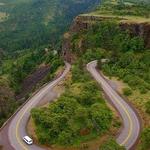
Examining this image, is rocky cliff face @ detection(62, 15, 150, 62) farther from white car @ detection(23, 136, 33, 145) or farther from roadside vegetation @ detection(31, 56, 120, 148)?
white car @ detection(23, 136, 33, 145)

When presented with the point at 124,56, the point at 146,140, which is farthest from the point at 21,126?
the point at 124,56

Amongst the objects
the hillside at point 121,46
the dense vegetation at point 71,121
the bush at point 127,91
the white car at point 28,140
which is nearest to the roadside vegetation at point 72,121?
the dense vegetation at point 71,121

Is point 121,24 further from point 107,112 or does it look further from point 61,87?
point 107,112

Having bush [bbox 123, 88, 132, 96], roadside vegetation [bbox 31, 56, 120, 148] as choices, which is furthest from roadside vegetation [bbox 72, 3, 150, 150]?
roadside vegetation [bbox 31, 56, 120, 148]

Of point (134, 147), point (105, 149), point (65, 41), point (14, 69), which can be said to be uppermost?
point (105, 149)

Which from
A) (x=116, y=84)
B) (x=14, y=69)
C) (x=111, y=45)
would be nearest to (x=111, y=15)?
(x=111, y=45)

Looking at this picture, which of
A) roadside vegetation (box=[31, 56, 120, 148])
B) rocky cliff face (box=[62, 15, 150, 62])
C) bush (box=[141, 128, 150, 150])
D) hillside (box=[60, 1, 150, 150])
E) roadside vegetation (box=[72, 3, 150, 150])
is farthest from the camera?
rocky cliff face (box=[62, 15, 150, 62])

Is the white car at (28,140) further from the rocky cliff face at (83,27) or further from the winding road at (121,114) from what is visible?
the rocky cliff face at (83,27)
